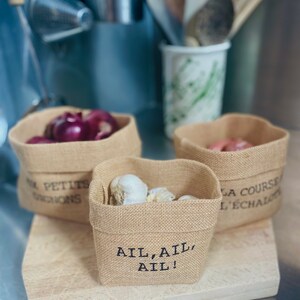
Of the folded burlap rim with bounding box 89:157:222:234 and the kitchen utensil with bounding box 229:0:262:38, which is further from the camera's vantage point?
the kitchen utensil with bounding box 229:0:262:38

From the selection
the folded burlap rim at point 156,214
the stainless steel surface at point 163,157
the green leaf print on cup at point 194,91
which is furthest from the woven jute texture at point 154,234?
the green leaf print on cup at point 194,91

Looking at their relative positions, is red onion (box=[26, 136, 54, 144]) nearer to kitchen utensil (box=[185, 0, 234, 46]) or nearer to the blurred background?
the blurred background

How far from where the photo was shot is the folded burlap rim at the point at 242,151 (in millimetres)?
422

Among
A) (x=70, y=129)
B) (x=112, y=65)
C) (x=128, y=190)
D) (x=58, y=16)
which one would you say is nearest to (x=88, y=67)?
(x=112, y=65)

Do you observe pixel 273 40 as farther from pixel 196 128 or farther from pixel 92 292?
pixel 92 292

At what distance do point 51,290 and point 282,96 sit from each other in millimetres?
557

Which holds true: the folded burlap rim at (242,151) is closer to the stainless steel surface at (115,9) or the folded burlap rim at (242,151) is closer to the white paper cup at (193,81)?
the white paper cup at (193,81)

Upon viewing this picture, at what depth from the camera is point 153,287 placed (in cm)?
39

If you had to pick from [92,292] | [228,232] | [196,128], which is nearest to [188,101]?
[196,128]

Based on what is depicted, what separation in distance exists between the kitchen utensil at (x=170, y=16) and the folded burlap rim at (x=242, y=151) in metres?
0.18

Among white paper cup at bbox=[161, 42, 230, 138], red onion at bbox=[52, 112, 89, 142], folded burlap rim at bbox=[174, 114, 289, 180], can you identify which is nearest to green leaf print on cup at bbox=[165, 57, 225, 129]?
white paper cup at bbox=[161, 42, 230, 138]

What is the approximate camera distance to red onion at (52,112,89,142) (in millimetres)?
493

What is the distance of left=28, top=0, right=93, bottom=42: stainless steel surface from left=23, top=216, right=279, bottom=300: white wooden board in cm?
32

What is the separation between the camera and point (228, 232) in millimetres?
473
